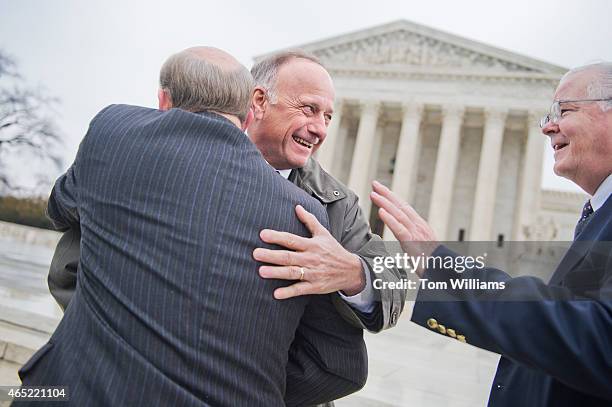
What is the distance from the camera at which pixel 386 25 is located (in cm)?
3959

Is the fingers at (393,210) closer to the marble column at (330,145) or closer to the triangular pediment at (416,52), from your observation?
the marble column at (330,145)

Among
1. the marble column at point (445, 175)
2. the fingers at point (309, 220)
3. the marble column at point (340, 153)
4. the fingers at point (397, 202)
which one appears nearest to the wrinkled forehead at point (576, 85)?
the fingers at point (397, 202)

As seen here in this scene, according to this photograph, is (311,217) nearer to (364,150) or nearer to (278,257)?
(278,257)

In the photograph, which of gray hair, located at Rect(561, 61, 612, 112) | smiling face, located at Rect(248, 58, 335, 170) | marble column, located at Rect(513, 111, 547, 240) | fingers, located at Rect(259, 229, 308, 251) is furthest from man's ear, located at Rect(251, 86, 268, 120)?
marble column, located at Rect(513, 111, 547, 240)

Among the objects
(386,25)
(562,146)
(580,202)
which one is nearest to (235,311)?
(562,146)

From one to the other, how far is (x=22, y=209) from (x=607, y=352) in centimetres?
3924

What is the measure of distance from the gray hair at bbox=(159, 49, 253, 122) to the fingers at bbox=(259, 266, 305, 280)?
0.74 m

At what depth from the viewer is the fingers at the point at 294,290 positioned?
1.96 meters

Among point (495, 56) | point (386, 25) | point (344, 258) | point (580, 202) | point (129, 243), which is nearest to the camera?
point (129, 243)

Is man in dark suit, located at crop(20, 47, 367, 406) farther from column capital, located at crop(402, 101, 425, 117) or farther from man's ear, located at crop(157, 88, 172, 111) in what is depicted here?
column capital, located at crop(402, 101, 425, 117)

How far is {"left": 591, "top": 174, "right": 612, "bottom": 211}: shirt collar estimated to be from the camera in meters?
2.48

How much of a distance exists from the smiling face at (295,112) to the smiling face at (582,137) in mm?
1406

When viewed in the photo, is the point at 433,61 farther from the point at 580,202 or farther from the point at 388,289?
the point at 388,289

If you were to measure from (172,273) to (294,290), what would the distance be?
500 mm
